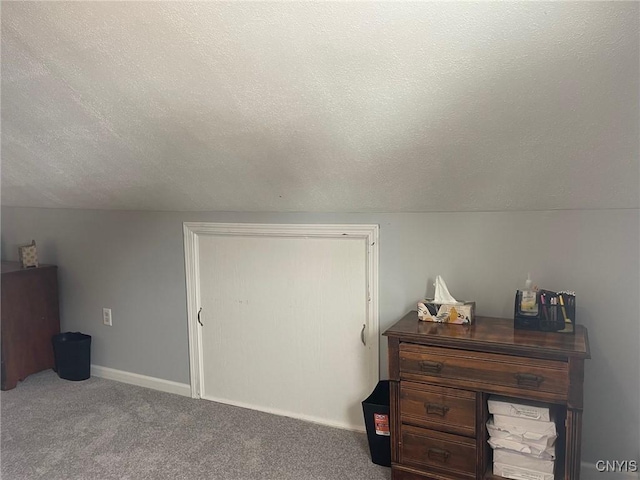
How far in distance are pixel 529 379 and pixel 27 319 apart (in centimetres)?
307

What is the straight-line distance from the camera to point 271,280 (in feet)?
9.36

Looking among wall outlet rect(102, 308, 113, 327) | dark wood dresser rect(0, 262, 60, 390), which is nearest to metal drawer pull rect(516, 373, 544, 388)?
wall outlet rect(102, 308, 113, 327)

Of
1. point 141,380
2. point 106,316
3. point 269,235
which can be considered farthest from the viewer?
point 106,316

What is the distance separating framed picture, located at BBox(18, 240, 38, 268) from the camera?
345 cm

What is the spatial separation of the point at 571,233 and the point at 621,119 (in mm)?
576

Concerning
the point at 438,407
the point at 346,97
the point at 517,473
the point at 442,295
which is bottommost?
the point at 517,473

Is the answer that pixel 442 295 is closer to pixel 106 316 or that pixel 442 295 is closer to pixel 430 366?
pixel 430 366

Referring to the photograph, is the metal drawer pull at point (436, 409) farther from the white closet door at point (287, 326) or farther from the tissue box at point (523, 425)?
the white closet door at point (287, 326)

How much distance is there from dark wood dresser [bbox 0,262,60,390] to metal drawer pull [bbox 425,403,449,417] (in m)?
2.67

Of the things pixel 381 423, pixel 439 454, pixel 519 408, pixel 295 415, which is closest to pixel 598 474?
pixel 519 408

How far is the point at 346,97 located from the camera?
1896mm

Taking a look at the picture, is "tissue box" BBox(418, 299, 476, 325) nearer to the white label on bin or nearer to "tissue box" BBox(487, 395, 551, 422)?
"tissue box" BBox(487, 395, 551, 422)

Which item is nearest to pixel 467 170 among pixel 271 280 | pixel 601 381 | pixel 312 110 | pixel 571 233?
pixel 571 233

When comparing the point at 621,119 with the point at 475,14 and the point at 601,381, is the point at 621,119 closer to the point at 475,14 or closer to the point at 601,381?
the point at 475,14
